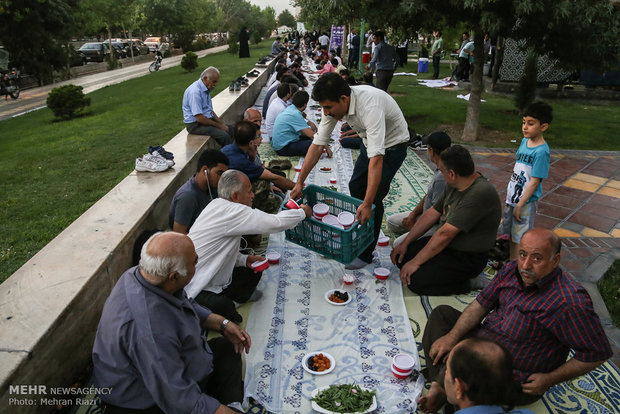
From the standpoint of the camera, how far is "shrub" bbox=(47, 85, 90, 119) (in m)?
12.0

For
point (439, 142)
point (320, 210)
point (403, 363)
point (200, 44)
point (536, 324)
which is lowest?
point (403, 363)

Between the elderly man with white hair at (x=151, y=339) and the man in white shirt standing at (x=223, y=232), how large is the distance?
0.93m

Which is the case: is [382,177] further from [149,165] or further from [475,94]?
[475,94]

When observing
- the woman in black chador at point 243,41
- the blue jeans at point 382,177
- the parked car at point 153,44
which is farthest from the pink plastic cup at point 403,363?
the parked car at point 153,44

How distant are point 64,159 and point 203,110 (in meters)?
3.23

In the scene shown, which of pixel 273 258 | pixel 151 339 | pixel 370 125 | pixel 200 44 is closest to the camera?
pixel 151 339

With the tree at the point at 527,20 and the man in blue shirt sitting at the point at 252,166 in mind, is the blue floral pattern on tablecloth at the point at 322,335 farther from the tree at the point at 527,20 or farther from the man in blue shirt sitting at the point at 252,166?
the tree at the point at 527,20

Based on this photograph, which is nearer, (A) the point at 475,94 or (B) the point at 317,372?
(B) the point at 317,372

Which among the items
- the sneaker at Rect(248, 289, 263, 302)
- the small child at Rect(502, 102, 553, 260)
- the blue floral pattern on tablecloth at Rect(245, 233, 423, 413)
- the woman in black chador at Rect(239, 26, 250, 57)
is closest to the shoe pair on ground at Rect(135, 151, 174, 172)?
the blue floral pattern on tablecloth at Rect(245, 233, 423, 413)

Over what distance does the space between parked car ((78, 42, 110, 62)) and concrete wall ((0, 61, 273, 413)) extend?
3419 cm

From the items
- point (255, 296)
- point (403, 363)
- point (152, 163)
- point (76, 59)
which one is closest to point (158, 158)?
point (152, 163)

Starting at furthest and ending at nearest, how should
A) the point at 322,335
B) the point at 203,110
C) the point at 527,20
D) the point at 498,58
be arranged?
the point at 498,58, the point at 527,20, the point at 203,110, the point at 322,335

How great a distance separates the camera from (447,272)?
12.6 ft

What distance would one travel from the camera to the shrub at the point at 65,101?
12.0m
